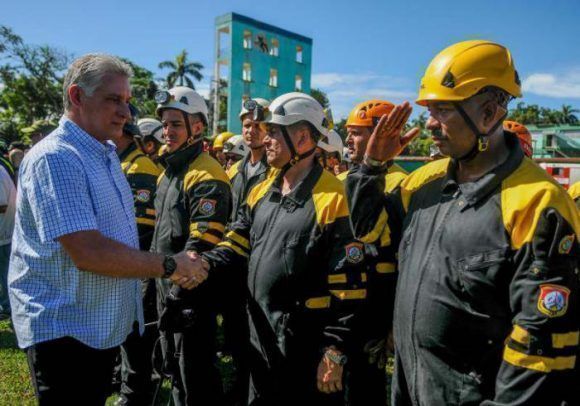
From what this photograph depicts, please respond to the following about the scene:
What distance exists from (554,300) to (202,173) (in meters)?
3.32

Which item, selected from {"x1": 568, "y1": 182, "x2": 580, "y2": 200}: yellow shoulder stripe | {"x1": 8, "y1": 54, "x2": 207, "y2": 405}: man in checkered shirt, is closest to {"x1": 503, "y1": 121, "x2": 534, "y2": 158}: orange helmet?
{"x1": 568, "y1": 182, "x2": 580, "y2": 200}: yellow shoulder stripe

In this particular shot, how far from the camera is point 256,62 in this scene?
4444 cm

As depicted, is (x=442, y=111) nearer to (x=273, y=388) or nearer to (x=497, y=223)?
(x=497, y=223)

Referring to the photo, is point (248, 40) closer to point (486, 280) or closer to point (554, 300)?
point (486, 280)

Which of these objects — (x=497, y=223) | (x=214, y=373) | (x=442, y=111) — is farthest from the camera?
(x=214, y=373)

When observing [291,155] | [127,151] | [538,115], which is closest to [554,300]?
[291,155]

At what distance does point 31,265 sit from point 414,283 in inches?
83.3

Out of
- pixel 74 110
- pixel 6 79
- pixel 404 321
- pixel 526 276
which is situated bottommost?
pixel 404 321

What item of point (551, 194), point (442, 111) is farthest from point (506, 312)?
point (442, 111)

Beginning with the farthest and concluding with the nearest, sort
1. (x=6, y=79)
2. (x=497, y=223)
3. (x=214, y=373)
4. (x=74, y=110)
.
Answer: (x=6, y=79), (x=214, y=373), (x=74, y=110), (x=497, y=223)

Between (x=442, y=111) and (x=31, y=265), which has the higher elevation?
(x=442, y=111)

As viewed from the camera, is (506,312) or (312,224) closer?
(506,312)

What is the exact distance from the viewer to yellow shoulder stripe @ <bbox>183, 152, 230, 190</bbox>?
4645 mm

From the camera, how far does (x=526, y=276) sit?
216cm
